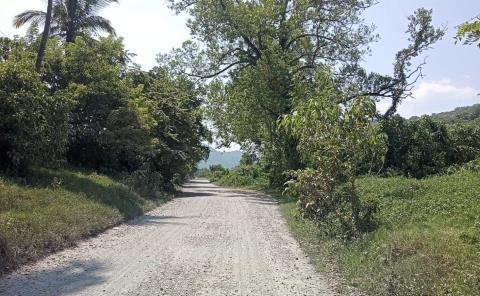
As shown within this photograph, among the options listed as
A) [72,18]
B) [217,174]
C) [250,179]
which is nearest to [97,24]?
[72,18]

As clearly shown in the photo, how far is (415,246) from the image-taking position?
8.18m

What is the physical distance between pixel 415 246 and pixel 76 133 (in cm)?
1718

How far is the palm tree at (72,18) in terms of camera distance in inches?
942

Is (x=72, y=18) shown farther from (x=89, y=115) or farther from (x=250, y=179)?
(x=250, y=179)

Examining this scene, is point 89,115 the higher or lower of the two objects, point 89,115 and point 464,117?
the lower

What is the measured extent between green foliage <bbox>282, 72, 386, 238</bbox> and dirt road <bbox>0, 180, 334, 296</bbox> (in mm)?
1367

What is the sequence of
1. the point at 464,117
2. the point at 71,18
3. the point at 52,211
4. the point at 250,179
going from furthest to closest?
the point at 464,117 → the point at 250,179 → the point at 71,18 → the point at 52,211

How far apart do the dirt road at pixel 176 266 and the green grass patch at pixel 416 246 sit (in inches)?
27.1

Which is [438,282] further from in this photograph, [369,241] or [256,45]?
[256,45]

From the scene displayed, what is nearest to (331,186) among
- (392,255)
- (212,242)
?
(212,242)

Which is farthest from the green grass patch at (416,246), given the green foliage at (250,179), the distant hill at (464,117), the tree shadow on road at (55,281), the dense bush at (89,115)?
the green foliage at (250,179)

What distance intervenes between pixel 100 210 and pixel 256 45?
21.4m

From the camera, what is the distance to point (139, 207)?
18.4m

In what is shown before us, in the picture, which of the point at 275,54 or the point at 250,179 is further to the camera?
the point at 250,179
